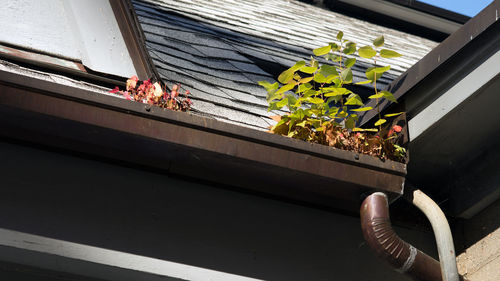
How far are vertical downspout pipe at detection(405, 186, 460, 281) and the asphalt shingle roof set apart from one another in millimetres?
683

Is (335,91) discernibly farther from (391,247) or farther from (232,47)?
(232,47)

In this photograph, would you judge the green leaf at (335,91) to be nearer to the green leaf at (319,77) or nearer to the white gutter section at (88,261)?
the green leaf at (319,77)

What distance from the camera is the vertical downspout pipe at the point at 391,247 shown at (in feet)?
7.68

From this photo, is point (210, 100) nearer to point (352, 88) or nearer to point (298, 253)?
point (298, 253)

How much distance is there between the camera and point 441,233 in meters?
2.43

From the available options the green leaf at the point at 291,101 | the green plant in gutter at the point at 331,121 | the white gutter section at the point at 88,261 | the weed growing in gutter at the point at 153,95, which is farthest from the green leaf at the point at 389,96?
the white gutter section at the point at 88,261

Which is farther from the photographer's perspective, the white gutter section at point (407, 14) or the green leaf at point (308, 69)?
the white gutter section at point (407, 14)

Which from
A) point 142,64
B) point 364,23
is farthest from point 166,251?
point 364,23

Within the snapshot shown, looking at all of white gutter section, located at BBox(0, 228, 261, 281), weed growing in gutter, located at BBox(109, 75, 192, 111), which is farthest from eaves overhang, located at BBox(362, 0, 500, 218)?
white gutter section, located at BBox(0, 228, 261, 281)

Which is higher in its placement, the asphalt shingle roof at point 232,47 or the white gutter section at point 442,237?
the asphalt shingle roof at point 232,47

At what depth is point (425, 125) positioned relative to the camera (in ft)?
8.45

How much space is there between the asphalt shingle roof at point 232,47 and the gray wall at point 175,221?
374 millimetres

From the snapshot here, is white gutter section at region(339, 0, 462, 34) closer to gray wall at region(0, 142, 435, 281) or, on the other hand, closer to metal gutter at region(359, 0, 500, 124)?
metal gutter at region(359, 0, 500, 124)

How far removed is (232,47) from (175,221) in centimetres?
134
